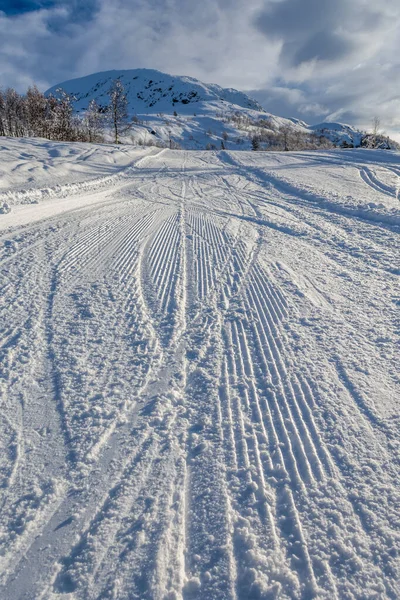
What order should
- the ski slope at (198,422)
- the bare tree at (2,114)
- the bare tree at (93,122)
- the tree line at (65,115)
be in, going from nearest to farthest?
the ski slope at (198,422) < the tree line at (65,115) < the bare tree at (93,122) < the bare tree at (2,114)

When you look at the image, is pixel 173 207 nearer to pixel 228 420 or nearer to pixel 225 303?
pixel 225 303

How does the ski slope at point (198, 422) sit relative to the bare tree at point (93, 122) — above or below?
below

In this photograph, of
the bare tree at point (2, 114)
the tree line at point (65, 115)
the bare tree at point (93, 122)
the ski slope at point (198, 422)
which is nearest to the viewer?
the ski slope at point (198, 422)

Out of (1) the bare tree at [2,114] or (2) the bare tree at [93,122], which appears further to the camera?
(1) the bare tree at [2,114]

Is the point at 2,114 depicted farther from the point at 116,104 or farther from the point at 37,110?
the point at 116,104

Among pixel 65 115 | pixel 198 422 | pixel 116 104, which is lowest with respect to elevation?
pixel 198 422

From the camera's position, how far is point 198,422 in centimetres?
230

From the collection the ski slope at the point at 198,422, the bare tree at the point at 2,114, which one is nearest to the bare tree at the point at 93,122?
the bare tree at the point at 2,114

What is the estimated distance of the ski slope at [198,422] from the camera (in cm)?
155

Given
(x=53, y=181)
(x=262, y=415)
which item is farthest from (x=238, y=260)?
(x=53, y=181)

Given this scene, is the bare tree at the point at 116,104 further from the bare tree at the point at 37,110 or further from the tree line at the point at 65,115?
the bare tree at the point at 37,110

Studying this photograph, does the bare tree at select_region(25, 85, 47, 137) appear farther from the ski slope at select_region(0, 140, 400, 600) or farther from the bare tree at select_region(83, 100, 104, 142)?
the ski slope at select_region(0, 140, 400, 600)

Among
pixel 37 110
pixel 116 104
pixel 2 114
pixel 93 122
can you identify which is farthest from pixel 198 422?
pixel 2 114

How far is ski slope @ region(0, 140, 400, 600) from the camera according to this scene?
1.55 metres
